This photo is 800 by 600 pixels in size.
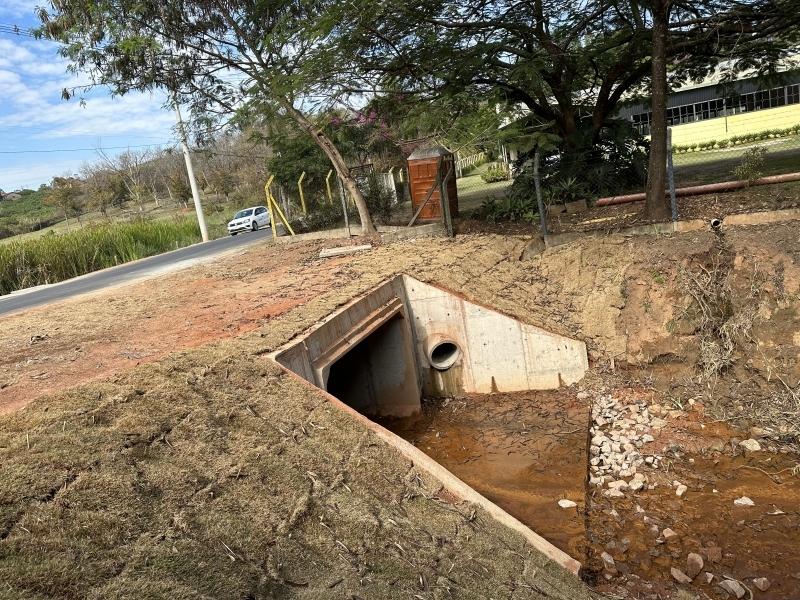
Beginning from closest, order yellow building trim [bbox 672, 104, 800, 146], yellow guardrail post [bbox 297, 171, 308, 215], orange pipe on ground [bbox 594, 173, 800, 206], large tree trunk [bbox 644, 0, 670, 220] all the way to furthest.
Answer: large tree trunk [bbox 644, 0, 670, 220] → orange pipe on ground [bbox 594, 173, 800, 206] → yellow guardrail post [bbox 297, 171, 308, 215] → yellow building trim [bbox 672, 104, 800, 146]

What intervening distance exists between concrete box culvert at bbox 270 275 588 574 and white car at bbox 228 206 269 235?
753 inches

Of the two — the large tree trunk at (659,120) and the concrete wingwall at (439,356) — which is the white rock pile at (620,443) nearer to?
the concrete wingwall at (439,356)

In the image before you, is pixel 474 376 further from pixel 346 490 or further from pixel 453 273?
pixel 346 490

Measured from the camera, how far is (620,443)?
7281mm

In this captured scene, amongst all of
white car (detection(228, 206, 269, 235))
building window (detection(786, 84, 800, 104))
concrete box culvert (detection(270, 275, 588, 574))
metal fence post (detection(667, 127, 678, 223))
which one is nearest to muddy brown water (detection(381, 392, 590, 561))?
concrete box culvert (detection(270, 275, 588, 574))

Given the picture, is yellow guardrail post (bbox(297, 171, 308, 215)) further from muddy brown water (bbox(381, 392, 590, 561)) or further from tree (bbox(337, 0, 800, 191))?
muddy brown water (bbox(381, 392, 590, 561))

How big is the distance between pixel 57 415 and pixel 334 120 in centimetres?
1276

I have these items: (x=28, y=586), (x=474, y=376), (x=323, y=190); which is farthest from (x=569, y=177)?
(x=28, y=586)

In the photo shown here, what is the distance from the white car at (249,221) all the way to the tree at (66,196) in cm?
1999

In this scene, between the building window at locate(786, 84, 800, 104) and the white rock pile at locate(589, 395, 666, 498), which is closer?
the white rock pile at locate(589, 395, 666, 498)

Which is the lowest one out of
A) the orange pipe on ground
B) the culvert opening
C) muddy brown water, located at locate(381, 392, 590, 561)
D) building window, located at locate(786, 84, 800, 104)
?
muddy brown water, located at locate(381, 392, 590, 561)

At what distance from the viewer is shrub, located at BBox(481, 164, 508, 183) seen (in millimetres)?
26027

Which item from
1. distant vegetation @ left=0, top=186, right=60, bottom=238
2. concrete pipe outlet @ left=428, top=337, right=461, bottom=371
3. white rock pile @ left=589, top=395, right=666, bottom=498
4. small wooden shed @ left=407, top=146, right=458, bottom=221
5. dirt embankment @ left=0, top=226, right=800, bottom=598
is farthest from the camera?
distant vegetation @ left=0, top=186, right=60, bottom=238

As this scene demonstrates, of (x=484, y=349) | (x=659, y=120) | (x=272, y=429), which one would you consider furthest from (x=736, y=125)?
(x=272, y=429)
